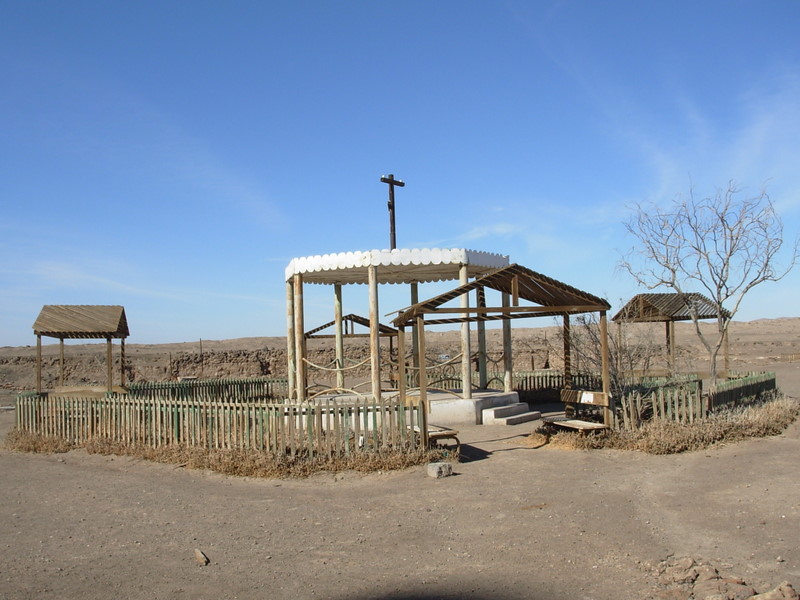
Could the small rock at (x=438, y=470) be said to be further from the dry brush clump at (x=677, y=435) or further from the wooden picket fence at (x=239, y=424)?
the dry brush clump at (x=677, y=435)

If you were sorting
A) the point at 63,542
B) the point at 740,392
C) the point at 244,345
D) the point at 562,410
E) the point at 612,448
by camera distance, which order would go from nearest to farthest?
the point at 63,542 < the point at 612,448 < the point at 740,392 < the point at 562,410 < the point at 244,345

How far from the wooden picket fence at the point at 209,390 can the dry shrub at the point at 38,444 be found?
4932mm

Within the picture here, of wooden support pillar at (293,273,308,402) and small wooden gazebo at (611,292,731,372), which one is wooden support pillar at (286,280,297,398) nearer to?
wooden support pillar at (293,273,308,402)

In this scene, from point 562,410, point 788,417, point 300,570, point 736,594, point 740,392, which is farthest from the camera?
point 562,410

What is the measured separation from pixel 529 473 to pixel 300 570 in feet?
14.8

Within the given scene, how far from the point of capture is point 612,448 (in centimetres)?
1102

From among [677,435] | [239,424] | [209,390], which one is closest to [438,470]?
[239,424]

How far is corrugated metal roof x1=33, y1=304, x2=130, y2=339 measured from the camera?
60.4 ft

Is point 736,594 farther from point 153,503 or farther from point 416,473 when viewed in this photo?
point 153,503

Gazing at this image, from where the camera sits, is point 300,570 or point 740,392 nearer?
point 300,570

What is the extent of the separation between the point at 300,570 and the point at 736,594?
3567 millimetres

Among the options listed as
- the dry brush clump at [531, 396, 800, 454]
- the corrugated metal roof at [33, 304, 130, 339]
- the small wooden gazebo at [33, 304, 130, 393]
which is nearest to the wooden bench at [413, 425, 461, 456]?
the dry brush clump at [531, 396, 800, 454]

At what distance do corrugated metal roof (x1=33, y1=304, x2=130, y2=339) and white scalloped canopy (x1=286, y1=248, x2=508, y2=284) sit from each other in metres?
6.48

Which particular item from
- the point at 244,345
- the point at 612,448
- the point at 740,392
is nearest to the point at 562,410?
the point at 740,392
